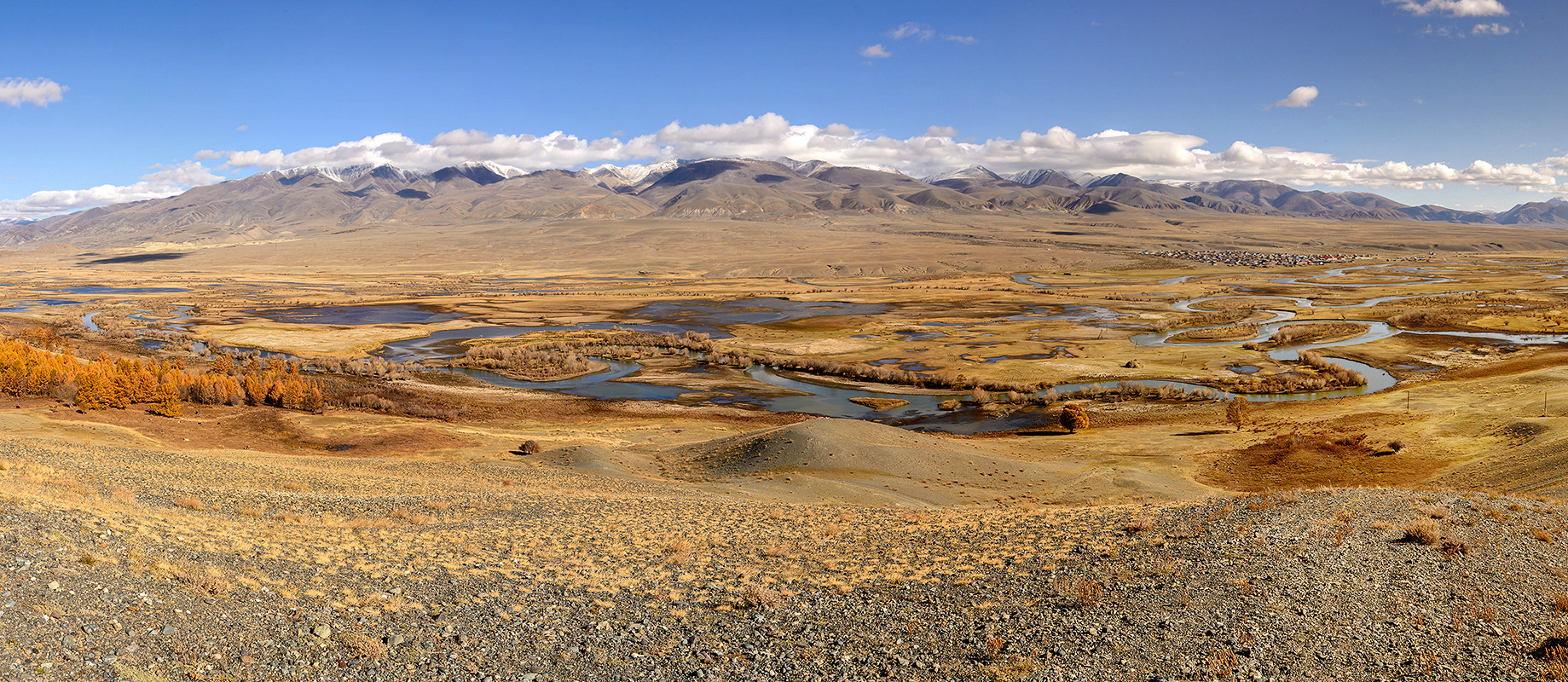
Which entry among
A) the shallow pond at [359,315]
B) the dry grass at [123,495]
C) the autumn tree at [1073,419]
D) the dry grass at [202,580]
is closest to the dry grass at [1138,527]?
the dry grass at [202,580]

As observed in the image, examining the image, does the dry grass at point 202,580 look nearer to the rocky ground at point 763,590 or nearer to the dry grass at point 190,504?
the rocky ground at point 763,590

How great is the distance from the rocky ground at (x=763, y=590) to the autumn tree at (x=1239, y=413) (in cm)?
2442

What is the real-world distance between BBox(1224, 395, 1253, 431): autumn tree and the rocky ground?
80.1ft

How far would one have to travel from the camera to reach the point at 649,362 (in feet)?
248

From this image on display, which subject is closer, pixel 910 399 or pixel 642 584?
pixel 642 584

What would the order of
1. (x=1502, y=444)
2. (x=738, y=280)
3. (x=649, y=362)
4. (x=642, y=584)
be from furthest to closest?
(x=738, y=280), (x=649, y=362), (x=1502, y=444), (x=642, y=584)

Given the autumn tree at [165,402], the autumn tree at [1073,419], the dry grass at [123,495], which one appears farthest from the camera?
the autumn tree at [1073,419]

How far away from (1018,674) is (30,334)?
105688mm

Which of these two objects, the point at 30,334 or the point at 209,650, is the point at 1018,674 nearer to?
the point at 209,650

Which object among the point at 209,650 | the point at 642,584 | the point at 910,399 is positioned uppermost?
the point at 209,650

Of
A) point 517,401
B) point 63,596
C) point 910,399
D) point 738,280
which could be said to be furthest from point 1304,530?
point 738,280

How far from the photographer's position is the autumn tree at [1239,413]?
45875 mm

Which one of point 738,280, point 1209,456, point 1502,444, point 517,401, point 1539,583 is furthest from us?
point 738,280

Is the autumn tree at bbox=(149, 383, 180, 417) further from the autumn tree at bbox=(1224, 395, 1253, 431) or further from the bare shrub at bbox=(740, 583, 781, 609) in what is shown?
the autumn tree at bbox=(1224, 395, 1253, 431)
